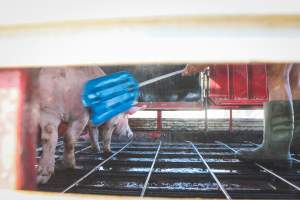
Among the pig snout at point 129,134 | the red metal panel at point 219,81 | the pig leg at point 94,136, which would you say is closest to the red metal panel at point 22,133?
the pig leg at point 94,136

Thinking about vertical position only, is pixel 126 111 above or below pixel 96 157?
above

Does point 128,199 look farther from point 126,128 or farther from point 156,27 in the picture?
point 156,27

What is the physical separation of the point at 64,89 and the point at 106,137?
0.20m

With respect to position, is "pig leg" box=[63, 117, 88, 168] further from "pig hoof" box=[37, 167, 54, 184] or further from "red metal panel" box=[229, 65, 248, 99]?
"red metal panel" box=[229, 65, 248, 99]

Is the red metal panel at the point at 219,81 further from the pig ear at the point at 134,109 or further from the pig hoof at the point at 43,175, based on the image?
the pig hoof at the point at 43,175

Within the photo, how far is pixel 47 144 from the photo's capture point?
0.99 m

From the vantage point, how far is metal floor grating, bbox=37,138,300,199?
36.1 inches

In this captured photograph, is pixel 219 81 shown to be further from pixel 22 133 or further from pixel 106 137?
pixel 22 133

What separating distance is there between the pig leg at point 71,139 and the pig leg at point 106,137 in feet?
0.22

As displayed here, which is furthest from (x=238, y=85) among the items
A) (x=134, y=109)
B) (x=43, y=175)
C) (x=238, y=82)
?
(x=43, y=175)

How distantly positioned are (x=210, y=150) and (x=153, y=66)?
1.13ft

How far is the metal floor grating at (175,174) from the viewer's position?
92 cm

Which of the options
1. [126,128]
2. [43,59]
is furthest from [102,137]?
[43,59]

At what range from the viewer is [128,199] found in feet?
2.93
